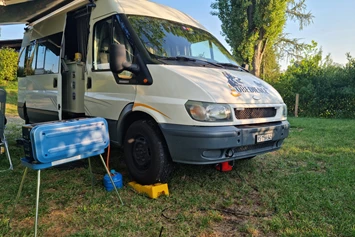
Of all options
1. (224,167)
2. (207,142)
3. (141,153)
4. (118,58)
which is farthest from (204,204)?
(118,58)

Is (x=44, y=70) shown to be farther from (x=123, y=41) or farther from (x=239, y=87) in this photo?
→ (x=239, y=87)

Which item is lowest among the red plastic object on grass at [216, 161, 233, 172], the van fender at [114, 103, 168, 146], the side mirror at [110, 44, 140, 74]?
the red plastic object on grass at [216, 161, 233, 172]

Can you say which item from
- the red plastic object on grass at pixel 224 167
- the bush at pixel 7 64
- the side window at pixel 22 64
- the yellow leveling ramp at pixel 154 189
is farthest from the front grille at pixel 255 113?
the bush at pixel 7 64

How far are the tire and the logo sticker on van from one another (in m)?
1.00

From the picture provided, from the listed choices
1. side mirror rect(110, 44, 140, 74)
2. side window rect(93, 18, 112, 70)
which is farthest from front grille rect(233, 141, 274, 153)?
side window rect(93, 18, 112, 70)

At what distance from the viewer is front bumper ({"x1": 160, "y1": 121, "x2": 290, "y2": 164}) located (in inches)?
120

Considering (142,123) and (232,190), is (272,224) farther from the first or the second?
(142,123)

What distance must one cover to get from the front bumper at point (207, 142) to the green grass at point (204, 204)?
53cm

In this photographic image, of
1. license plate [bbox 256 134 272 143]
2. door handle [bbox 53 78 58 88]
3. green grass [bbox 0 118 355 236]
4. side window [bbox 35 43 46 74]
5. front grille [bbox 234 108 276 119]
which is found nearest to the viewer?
green grass [bbox 0 118 355 236]

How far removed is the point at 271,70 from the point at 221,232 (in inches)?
913

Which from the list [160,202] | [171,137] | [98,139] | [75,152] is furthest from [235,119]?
[75,152]

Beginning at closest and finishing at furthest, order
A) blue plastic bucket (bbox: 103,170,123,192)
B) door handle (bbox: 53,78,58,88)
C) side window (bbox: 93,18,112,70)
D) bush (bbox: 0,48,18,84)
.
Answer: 1. blue plastic bucket (bbox: 103,170,123,192)
2. side window (bbox: 93,18,112,70)
3. door handle (bbox: 53,78,58,88)
4. bush (bbox: 0,48,18,84)

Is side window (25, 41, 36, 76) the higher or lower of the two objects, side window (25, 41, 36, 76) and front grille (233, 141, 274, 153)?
the higher

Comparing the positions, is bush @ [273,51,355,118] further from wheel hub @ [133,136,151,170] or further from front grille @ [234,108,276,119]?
wheel hub @ [133,136,151,170]
